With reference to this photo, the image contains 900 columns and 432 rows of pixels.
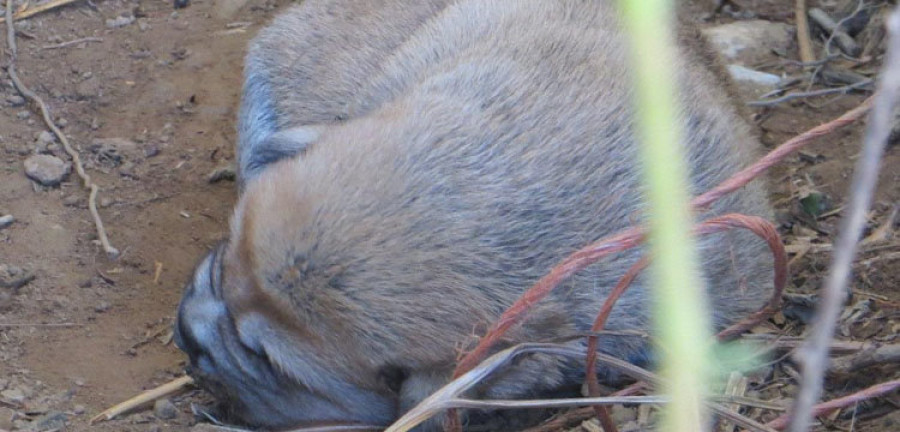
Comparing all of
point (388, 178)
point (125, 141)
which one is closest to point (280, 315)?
point (388, 178)

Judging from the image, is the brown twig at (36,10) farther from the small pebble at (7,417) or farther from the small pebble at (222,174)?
the small pebble at (7,417)

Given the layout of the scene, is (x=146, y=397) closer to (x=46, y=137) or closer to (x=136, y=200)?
(x=136, y=200)

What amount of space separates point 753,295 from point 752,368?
24 centimetres

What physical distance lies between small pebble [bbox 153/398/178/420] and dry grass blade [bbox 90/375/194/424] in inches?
1.3

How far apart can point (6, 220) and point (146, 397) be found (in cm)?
124

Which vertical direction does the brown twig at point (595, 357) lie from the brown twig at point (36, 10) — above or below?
above

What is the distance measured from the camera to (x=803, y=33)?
18.5ft

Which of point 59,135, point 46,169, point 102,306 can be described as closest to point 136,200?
point 46,169

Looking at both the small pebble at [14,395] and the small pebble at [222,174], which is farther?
the small pebble at [222,174]

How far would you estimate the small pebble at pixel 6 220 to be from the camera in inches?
172

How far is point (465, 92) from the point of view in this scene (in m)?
3.43

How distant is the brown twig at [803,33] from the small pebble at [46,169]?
3.48 metres

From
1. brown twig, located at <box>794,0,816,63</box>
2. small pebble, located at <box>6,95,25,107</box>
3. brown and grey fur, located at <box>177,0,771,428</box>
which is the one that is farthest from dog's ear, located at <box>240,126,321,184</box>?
brown twig, located at <box>794,0,816,63</box>

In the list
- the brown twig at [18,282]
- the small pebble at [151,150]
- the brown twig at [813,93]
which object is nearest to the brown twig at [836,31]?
the brown twig at [813,93]
